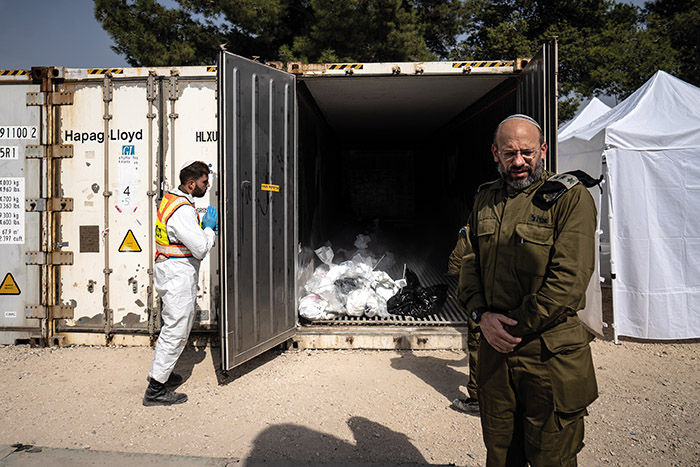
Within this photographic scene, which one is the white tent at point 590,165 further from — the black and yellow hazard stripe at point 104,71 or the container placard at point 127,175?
the black and yellow hazard stripe at point 104,71

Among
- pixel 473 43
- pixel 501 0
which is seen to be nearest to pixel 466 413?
pixel 473 43

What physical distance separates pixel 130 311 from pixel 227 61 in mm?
2696

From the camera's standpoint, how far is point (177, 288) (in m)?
3.54

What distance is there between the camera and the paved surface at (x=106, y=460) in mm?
2559

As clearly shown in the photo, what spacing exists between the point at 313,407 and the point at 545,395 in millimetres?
2151

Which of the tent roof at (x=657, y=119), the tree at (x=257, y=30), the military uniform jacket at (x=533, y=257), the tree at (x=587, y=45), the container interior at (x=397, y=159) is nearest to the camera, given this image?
the military uniform jacket at (x=533, y=257)

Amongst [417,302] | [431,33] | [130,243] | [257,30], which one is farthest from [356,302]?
[431,33]

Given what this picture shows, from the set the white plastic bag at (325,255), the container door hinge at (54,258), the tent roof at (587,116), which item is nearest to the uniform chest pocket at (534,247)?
the container door hinge at (54,258)

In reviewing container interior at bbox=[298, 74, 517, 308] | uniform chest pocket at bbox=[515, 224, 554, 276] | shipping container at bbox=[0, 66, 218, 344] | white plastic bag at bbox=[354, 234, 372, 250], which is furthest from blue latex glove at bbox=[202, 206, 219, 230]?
white plastic bag at bbox=[354, 234, 372, 250]

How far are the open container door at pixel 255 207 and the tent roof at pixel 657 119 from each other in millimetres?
3866

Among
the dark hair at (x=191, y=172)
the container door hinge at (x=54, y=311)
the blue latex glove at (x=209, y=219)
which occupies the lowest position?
the container door hinge at (x=54, y=311)

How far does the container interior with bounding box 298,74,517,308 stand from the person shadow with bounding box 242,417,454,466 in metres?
3.09

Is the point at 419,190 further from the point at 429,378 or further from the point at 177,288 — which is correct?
the point at 177,288

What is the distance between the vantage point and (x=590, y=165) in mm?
6340
